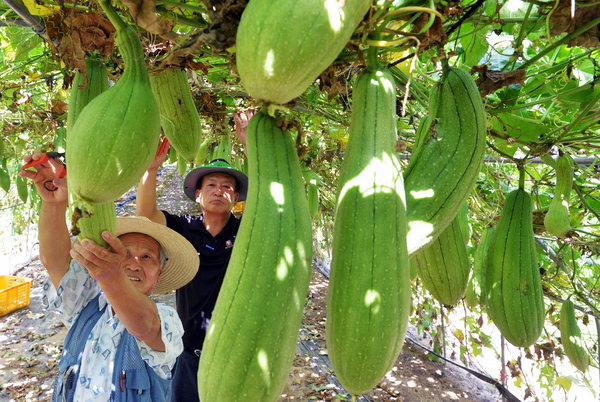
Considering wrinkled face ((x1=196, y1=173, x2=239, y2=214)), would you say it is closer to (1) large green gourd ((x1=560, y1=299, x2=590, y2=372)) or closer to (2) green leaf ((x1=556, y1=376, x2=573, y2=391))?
(1) large green gourd ((x1=560, y1=299, x2=590, y2=372))

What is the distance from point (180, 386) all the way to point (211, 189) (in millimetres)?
1446

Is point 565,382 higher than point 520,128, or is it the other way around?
point 520,128

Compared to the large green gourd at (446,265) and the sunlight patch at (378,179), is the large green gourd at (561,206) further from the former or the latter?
the sunlight patch at (378,179)

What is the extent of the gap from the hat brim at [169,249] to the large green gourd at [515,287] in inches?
58.9

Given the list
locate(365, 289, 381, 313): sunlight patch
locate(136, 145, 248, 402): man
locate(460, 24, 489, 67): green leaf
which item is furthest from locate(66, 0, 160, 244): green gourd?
locate(136, 145, 248, 402): man

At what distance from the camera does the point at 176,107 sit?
120 cm

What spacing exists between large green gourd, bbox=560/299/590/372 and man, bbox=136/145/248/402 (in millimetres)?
2115

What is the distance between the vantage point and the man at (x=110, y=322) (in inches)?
67.9

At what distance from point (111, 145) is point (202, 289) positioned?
243cm

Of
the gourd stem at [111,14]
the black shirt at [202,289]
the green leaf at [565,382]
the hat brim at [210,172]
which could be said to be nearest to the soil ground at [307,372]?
the green leaf at [565,382]

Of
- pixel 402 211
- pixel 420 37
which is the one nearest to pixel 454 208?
pixel 402 211

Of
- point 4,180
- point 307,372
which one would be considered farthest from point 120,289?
point 307,372

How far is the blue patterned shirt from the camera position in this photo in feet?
5.97

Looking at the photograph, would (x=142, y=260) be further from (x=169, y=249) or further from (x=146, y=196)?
(x=146, y=196)
